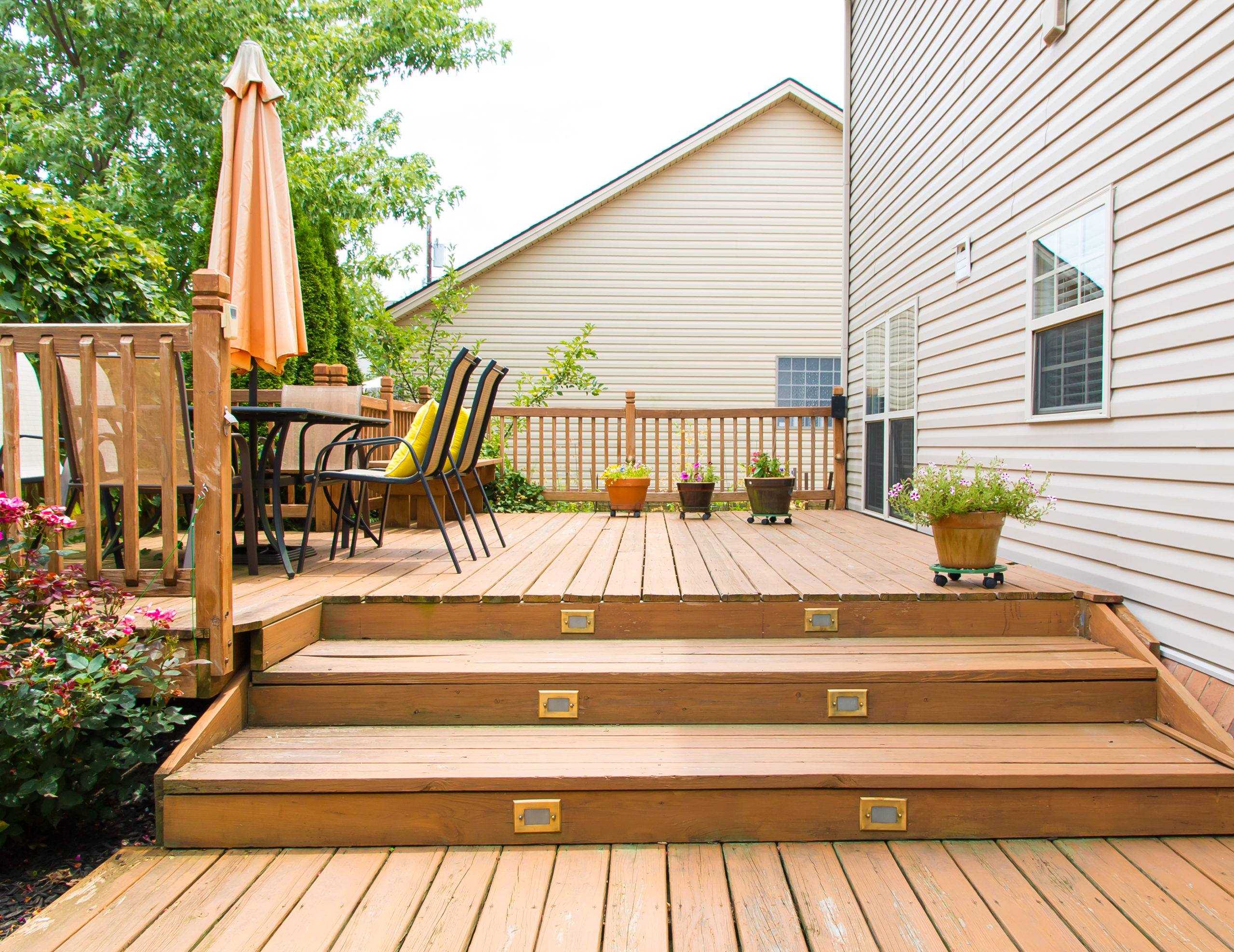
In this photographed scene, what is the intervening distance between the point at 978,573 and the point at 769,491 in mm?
2729

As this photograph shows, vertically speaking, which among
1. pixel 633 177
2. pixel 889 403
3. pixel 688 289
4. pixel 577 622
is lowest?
pixel 577 622

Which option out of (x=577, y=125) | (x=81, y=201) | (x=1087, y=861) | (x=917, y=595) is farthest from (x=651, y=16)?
(x=1087, y=861)

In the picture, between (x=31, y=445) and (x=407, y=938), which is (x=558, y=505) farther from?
(x=407, y=938)

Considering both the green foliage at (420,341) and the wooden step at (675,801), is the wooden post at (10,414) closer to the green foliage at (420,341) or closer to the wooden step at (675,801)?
the wooden step at (675,801)

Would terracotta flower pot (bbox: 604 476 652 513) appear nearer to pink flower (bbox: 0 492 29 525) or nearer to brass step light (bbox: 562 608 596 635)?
brass step light (bbox: 562 608 596 635)

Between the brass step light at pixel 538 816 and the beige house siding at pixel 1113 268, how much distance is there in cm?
206

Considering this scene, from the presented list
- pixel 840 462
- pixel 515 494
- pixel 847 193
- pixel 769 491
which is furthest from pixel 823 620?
pixel 847 193

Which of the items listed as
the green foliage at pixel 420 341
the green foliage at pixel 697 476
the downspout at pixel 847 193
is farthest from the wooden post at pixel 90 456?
the green foliage at pixel 420 341

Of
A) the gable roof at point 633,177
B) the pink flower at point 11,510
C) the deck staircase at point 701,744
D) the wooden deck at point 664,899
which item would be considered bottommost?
the wooden deck at point 664,899

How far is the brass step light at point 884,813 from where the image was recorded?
1.95m

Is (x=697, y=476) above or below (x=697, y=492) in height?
above

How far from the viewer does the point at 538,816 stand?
1.94 metres

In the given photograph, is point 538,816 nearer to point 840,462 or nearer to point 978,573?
point 978,573

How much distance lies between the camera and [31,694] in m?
1.87
